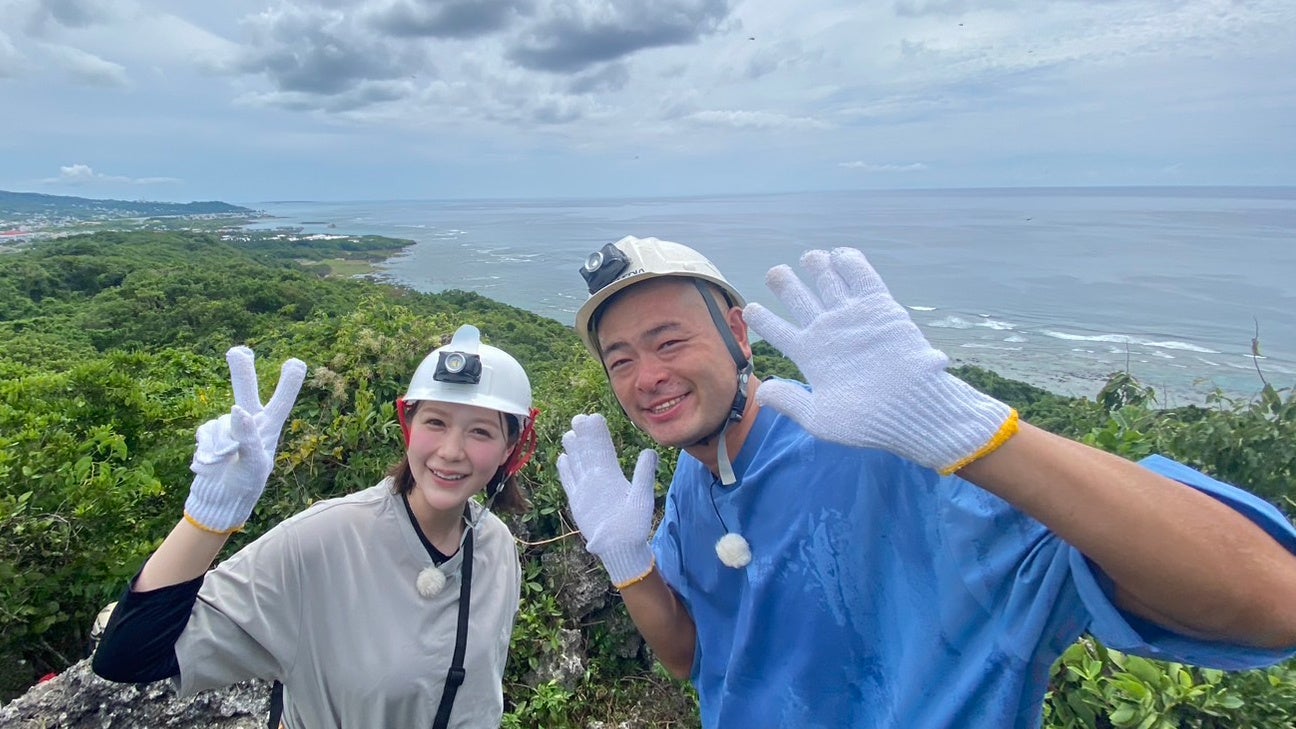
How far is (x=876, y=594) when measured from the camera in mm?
1517

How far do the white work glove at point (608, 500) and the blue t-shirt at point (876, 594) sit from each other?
0.10 metres

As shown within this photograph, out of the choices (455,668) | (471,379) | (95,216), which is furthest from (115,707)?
(95,216)

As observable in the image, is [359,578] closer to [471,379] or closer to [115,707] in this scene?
[471,379]

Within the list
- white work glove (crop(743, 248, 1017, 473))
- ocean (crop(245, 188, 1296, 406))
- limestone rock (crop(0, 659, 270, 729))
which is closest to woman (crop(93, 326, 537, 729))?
limestone rock (crop(0, 659, 270, 729))

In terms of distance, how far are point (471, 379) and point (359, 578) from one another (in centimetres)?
71

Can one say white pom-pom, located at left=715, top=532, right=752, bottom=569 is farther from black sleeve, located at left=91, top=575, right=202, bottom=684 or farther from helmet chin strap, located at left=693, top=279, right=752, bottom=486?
black sleeve, located at left=91, top=575, right=202, bottom=684

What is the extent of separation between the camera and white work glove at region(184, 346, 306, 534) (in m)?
1.69

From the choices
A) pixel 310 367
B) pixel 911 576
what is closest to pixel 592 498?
pixel 911 576

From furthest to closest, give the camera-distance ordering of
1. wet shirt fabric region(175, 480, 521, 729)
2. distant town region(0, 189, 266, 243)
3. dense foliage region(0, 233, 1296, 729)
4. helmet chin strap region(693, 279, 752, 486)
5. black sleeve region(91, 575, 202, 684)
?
distant town region(0, 189, 266, 243) → dense foliage region(0, 233, 1296, 729) → wet shirt fabric region(175, 480, 521, 729) → helmet chin strap region(693, 279, 752, 486) → black sleeve region(91, 575, 202, 684)

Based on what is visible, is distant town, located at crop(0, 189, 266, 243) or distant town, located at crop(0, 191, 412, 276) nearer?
distant town, located at crop(0, 191, 412, 276)

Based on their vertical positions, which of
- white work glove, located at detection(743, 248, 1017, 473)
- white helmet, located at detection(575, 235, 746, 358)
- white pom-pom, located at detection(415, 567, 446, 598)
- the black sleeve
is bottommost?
white pom-pom, located at detection(415, 567, 446, 598)

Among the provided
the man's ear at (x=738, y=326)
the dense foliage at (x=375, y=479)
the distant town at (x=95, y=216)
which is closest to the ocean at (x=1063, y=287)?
the dense foliage at (x=375, y=479)

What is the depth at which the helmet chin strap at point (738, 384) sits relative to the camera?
5.75 ft

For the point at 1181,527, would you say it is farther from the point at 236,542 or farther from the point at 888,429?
the point at 236,542
